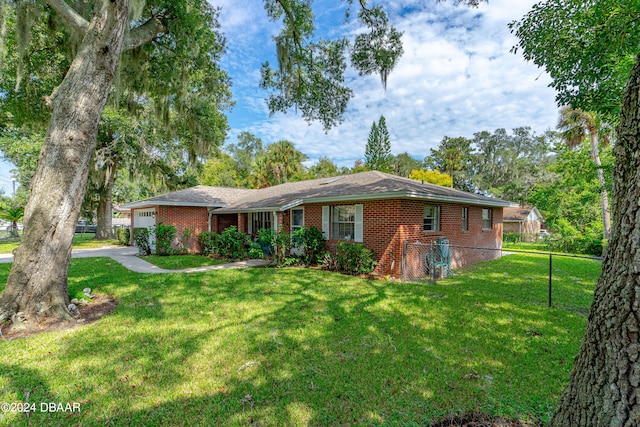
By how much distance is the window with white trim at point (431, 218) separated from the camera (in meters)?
10.1

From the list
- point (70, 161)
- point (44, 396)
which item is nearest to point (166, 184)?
point (70, 161)

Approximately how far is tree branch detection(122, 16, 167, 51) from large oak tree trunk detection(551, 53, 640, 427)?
8570 mm

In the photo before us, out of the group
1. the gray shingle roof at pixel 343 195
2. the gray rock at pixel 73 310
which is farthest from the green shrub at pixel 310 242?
the gray rock at pixel 73 310

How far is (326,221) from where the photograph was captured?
11.0m

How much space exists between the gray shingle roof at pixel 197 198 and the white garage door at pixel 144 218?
578mm

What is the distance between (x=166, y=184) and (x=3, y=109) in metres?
9.97

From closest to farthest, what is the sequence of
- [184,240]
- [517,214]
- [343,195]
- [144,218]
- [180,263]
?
[343,195] → [180,263] → [184,240] → [144,218] → [517,214]

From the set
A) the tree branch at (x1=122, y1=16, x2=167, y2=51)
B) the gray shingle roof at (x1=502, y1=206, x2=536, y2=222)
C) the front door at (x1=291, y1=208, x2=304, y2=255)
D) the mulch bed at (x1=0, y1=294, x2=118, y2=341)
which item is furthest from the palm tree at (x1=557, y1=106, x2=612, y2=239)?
the mulch bed at (x1=0, y1=294, x2=118, y2=341)

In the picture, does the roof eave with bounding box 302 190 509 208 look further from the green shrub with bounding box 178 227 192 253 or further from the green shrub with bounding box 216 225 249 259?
the green shrub with bounding box 178 227 192 253

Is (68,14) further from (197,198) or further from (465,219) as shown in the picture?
(465,219)

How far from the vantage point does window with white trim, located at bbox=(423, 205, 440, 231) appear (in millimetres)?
10120

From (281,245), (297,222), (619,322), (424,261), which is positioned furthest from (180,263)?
(619,322)

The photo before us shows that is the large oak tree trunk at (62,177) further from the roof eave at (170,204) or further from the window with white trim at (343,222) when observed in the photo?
the roof eave at (170,204)

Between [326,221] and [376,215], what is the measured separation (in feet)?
7.44
